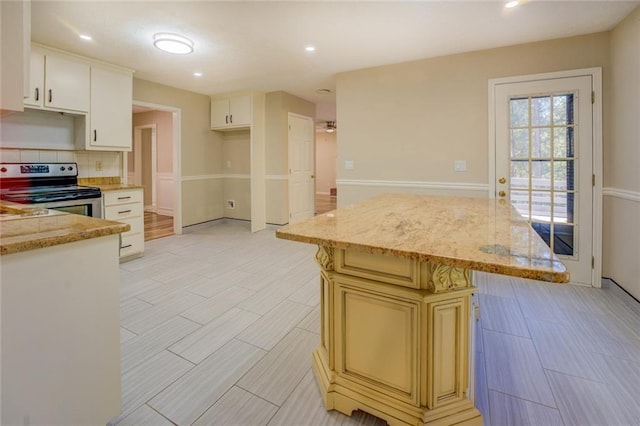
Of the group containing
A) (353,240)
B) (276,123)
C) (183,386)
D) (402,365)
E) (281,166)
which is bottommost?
(183,386)

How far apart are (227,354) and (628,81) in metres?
3.70

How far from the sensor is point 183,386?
1.57 m

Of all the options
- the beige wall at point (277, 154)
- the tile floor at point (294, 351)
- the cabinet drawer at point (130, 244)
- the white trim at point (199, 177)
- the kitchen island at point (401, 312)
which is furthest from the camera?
the beige wall at point (277, 154)

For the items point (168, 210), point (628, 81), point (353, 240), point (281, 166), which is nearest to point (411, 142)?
point (628, 81)

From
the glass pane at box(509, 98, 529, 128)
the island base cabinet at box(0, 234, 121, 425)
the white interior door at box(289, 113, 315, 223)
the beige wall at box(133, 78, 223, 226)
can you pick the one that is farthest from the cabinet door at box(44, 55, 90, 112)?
the glass pane at box(509, 98, 529, 128)

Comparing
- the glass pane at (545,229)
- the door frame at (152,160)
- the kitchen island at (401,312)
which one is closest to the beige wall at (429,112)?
the glass pane at (545,229)

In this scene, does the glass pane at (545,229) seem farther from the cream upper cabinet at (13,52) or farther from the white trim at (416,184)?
the cream upper cabinet at (13,52)

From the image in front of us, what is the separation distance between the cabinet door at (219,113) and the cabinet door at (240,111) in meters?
0.09

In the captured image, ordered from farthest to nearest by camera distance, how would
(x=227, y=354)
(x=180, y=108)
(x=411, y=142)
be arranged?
(x=180, y=108) → (x=411, y=142) → (x=227, y=354)

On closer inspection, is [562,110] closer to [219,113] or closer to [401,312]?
[401,312]

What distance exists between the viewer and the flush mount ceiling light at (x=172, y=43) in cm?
299

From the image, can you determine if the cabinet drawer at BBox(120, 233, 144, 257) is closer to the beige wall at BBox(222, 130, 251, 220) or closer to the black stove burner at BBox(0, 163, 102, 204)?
the black stove burner at BBox(0, 163, 102, 204)

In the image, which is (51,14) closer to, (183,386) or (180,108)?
(180,108)

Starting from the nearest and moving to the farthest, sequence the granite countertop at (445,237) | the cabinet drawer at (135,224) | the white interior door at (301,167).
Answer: the granite countertop at (445,237)
the cabinet drawer at (135,224)
the white interior door at (301,167)
